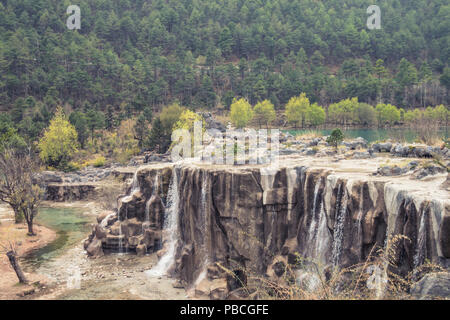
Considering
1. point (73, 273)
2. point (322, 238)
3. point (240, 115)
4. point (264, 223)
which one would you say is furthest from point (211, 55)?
point (322, 238)

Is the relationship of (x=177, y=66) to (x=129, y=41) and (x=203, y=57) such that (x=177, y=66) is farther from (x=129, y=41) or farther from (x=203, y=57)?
(x=129, y=41)

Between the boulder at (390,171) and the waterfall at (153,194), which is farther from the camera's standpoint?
the waterfall at (153,194)

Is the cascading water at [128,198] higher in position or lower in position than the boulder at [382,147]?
lower

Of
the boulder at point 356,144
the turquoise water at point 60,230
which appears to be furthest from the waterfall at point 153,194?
the boulder at point 356,144

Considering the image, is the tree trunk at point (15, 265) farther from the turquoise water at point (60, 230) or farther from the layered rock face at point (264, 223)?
the layered rock face at point (264, 223)

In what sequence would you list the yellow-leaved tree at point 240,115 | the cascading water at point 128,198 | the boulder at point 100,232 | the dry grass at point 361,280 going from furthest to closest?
the yellow-leaved tree at point 240,115 → the boulder at point 100,232 → the cascading water at point 128,198 → the dry grass at point 361,280

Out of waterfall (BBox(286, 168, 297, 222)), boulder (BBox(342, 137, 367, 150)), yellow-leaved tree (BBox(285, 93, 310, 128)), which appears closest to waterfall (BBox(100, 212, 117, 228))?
waterfall (BBox(286, 168, 297, 222))

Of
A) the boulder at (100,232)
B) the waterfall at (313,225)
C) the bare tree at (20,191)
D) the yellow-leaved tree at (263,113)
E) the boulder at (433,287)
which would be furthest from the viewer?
the yellow-leaved tree at (263,113)

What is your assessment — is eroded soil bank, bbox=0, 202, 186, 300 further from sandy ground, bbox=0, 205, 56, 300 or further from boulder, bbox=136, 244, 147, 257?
boulder, bbox=136, 244, 147, 257
